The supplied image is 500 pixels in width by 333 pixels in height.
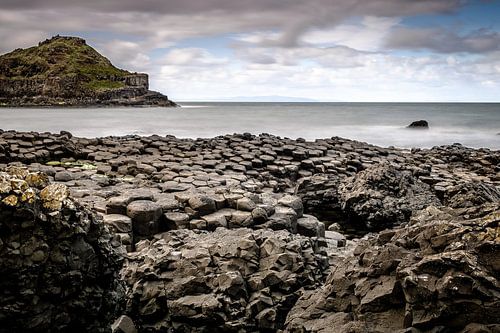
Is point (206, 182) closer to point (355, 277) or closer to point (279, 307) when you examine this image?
point (279, 307)

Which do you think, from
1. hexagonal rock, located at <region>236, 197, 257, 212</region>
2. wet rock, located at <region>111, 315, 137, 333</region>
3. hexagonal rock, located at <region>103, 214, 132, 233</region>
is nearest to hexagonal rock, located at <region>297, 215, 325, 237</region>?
hexagonal rock, located at <region>236, 197, 257, 212</region>

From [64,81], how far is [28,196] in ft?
395

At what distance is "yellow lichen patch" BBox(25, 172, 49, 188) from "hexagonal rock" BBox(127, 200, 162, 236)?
11.3 ft

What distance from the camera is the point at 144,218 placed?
7926mm

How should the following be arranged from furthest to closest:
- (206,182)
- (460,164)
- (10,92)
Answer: (10,92), (460,164), (206,182)

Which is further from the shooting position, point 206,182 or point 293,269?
point 206,182

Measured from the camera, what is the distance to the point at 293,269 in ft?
19.6

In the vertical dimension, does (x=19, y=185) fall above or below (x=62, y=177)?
above

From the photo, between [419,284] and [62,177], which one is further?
[62,177]

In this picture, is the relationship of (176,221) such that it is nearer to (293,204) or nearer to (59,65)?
(293,204)

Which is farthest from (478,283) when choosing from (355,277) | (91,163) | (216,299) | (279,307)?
(91,163)

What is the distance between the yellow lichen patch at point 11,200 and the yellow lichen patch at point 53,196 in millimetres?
302

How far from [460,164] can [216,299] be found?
19.5 m

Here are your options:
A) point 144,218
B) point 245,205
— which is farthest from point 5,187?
point 245,205
